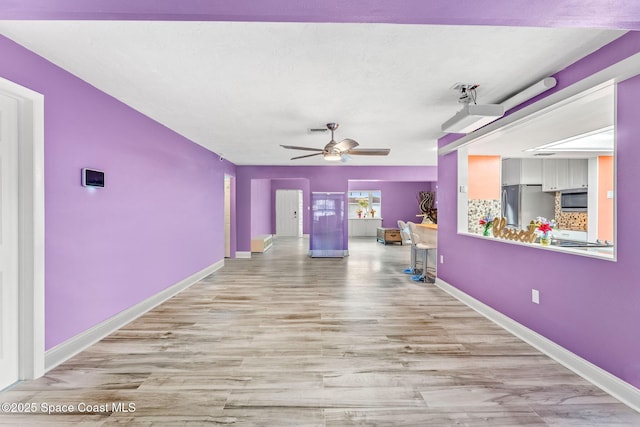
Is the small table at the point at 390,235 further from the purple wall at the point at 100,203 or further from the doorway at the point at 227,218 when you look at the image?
the purple wall at the point at 100,203

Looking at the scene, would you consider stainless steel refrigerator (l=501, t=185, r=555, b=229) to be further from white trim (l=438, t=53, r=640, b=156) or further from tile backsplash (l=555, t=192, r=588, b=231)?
white trim (l=438, t=53, r=640, b=156)

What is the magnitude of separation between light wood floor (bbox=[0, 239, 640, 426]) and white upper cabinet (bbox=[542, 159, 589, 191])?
3.38 m

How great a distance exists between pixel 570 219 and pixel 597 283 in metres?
3.84

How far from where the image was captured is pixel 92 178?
8.45ft

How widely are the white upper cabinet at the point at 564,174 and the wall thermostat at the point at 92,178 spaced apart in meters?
6.64

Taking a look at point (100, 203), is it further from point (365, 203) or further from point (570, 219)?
point (365, 203)

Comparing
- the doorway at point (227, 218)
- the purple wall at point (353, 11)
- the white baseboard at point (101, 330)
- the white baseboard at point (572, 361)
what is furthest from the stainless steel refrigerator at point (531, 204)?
the doorway at point (227, 218)

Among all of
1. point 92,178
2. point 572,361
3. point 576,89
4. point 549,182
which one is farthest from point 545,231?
point 92,178

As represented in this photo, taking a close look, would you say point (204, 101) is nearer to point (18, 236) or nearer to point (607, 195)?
point (18, 236)

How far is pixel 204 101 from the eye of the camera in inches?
117

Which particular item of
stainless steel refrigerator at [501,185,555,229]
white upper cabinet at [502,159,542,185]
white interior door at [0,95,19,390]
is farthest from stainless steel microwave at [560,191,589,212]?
white interior door at [0,95,19,390]

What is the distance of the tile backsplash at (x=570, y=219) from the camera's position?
4.71 meters

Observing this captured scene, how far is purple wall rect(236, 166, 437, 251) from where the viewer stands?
24.3 ft

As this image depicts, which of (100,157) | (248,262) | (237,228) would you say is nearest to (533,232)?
(100,157)
